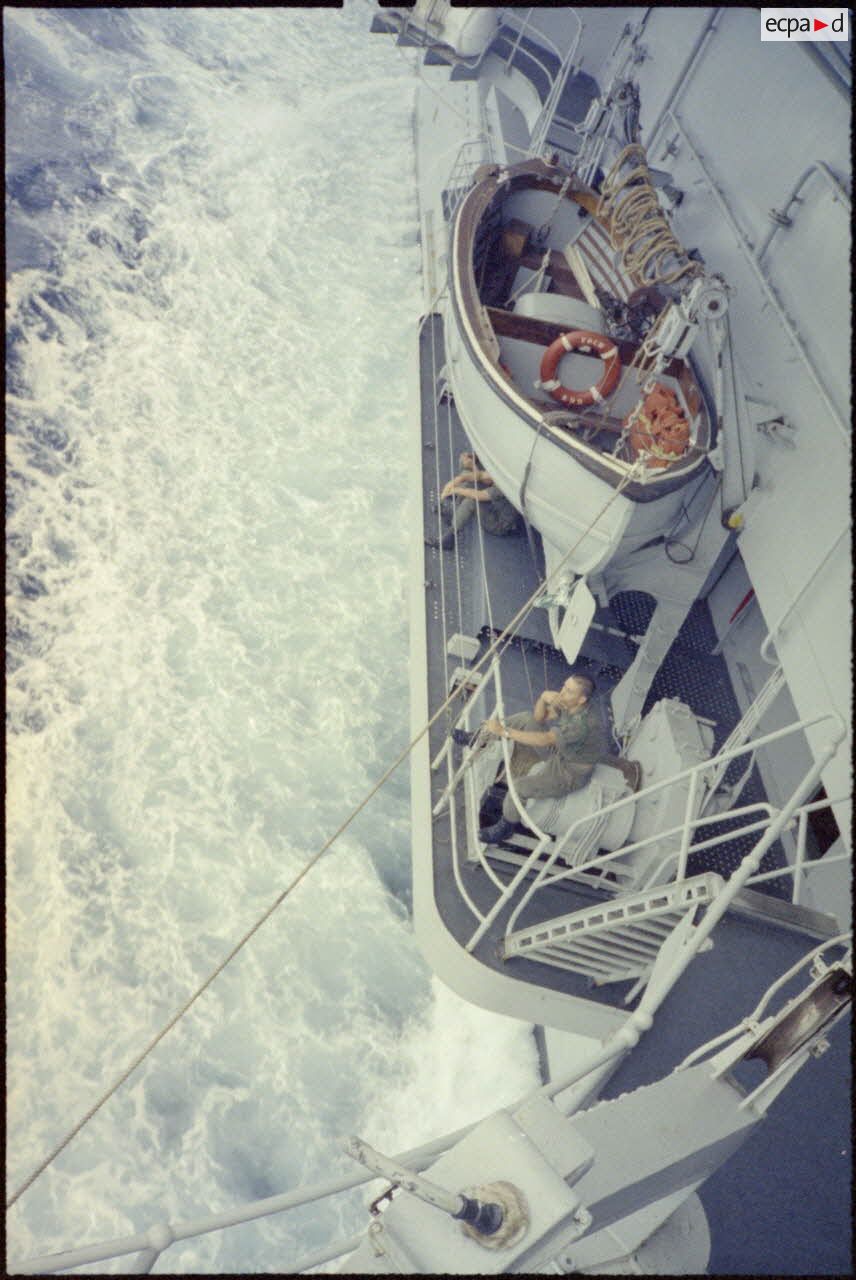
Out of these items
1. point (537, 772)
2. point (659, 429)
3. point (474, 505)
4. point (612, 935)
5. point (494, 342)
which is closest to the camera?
point (612, 935)

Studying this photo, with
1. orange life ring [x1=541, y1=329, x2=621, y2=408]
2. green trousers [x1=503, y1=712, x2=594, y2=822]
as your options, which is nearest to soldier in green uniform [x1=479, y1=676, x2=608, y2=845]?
green trousers [x1=503, y1=712, x2=594, y2=822]

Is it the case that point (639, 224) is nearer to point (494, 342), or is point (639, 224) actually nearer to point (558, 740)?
point (494, 342)

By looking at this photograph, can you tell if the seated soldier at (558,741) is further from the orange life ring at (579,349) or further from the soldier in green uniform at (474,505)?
the orange life ring at (579,349)

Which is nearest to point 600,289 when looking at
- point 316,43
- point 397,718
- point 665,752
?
point 397,718

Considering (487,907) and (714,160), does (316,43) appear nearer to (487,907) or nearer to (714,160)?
(714,160)

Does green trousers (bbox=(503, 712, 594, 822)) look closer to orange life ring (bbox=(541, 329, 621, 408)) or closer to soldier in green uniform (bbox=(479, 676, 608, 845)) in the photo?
soldier in green uniform (bbox=(479, 676, 608, 845))

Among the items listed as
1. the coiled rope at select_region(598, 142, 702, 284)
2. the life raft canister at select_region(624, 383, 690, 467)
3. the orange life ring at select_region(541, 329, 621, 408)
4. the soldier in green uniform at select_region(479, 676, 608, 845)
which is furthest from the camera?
the coiled rope at select_region(598, 142, 702, 284)

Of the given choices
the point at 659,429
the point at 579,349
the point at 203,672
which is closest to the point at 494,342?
the point at 579,349

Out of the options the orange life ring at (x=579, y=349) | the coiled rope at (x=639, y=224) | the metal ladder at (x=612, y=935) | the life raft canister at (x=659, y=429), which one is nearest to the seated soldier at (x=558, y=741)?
the metal ladder at (x=612, y=935)
